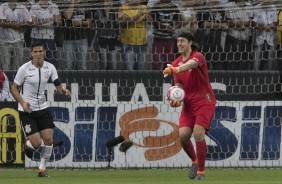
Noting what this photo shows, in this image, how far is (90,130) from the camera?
55.0 feet

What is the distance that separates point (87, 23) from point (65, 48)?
1.98 ft

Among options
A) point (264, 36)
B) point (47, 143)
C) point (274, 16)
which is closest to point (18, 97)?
point (47, 143)

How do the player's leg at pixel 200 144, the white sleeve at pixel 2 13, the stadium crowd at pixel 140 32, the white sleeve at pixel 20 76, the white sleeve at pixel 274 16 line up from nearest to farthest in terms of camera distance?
the player's leg at pixel 200 144 → the white sleeve at pixel 20 76 → the white sleeve at pixel 2 13 → the stadium crowd at pixel 140 32 → the white sleeve at pixel 274 16

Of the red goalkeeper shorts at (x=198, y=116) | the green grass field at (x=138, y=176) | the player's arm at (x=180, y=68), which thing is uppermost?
the player's arm at (x=180, y=68)

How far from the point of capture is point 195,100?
44.3ft

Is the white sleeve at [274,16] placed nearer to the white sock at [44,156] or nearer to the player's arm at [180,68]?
the player's arm at [180,68]

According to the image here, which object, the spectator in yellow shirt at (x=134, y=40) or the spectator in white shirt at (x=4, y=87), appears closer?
the spectator in white shirt at (x=4, y=87)

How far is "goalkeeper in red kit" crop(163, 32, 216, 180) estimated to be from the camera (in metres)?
13.2

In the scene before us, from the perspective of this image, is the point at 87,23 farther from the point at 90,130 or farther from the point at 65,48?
the point at 90,130

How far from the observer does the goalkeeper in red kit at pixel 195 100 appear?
13.2 m

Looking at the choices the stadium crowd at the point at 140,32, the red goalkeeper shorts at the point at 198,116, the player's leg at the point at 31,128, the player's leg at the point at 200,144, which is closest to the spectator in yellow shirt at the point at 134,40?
the stadium crowd at the point at 140,32

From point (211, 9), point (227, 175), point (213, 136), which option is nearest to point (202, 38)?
point (211, 9)

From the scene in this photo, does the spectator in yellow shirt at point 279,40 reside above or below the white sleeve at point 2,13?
below

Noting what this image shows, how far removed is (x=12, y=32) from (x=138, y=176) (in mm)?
3950
